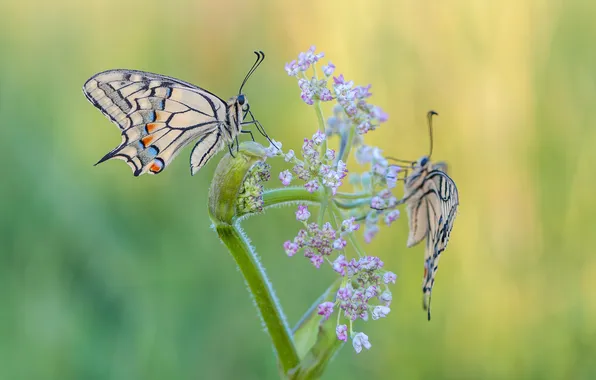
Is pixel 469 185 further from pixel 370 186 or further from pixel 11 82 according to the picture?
pixel 11 82

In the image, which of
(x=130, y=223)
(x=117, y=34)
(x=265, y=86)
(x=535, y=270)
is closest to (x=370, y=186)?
(x=535, y=270)

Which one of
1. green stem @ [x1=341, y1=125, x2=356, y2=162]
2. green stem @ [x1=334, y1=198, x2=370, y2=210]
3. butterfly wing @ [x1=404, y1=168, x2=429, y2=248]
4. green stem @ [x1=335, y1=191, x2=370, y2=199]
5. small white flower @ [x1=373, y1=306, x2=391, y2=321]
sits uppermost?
green stem @ [x1=341, y1=125, x2=356, y2=162]

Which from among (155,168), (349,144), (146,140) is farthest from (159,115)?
(349,144)

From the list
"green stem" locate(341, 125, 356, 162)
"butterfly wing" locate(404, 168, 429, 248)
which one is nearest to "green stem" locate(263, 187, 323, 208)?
"green stem" locate(341, 125, 356, 162)

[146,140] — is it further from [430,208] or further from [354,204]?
[430,208]

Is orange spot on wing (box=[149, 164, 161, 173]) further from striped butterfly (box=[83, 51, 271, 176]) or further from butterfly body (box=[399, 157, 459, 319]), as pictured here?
butterfly body (box=[399, 157, 459, 319])

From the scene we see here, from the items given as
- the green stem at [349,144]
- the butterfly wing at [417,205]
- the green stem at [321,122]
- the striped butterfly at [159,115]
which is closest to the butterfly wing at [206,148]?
the striped butterfly at [159,115]

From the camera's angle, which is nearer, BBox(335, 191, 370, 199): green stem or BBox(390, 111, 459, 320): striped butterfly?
BBox(390, 111, 459, 320): striped butterfly
